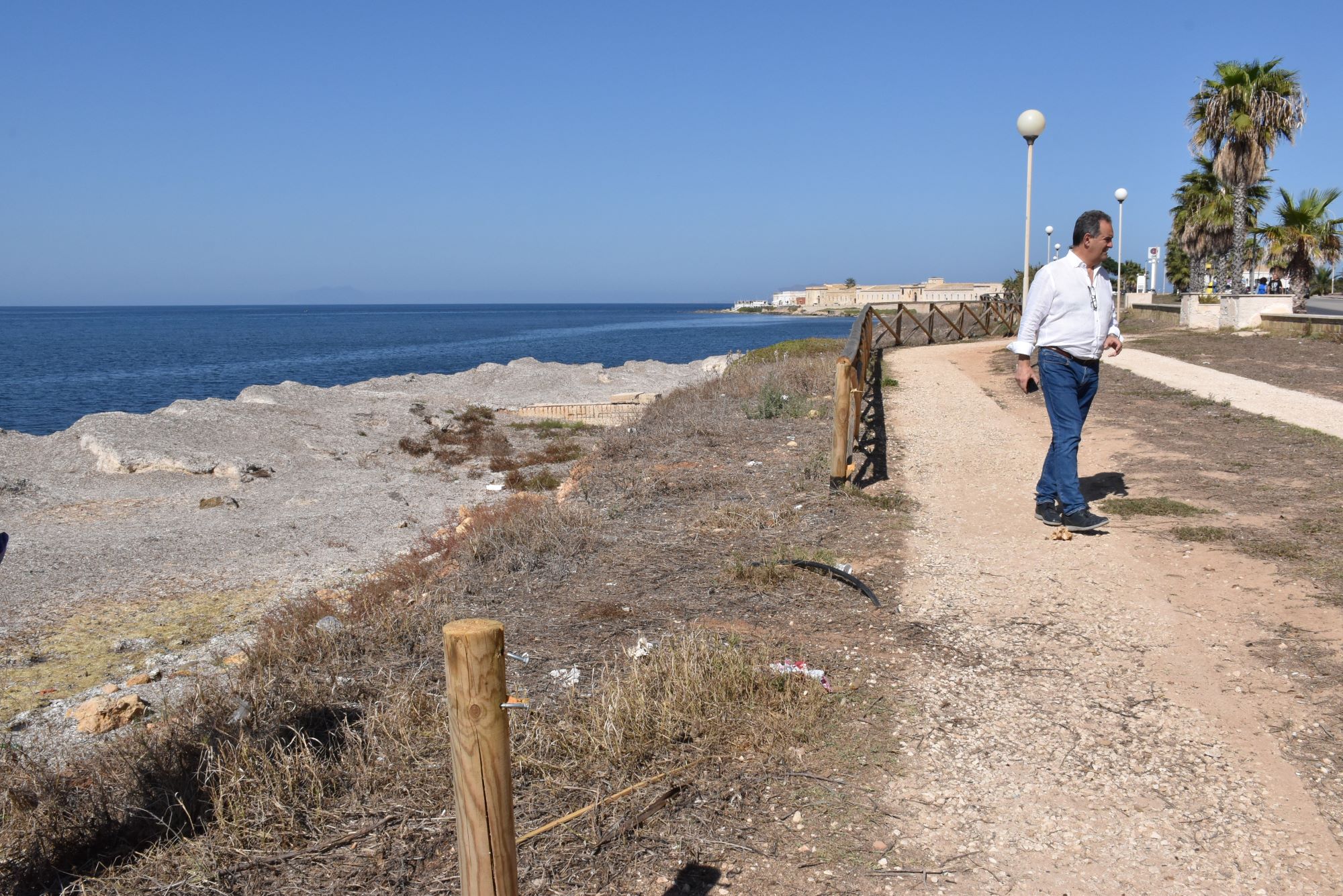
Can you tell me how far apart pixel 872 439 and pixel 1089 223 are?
459 cm

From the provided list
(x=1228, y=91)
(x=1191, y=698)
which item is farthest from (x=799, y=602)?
(x=1228, y=91)

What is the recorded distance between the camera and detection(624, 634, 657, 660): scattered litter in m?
4.62

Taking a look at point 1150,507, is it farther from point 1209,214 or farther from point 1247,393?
point 1209,214

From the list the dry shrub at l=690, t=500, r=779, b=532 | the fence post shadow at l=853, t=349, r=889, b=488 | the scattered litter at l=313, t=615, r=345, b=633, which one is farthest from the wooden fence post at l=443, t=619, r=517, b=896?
the fence post shadow at l=853, t=349, r=889, b=488

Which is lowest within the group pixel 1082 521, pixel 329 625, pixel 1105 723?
pixel 329 625

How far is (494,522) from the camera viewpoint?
8.38 meters

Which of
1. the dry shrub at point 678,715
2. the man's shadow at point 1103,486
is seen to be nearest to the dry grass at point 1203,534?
the man's shadow at point 1103,486

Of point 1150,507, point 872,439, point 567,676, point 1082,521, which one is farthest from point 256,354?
point 567,676

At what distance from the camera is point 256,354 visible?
78.1m

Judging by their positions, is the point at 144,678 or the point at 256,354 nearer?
the point at 144,678

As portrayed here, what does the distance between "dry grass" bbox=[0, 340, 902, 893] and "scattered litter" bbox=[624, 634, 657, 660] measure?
0.07m

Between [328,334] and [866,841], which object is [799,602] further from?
[328,334]

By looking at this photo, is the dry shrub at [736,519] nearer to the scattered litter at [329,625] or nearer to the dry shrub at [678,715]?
the scattered litter at [329,625]

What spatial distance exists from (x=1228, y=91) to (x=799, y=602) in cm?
2814
